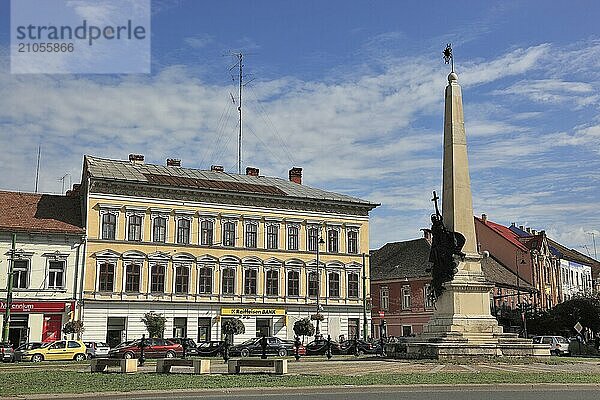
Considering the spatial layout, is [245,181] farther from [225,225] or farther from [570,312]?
[570,312]

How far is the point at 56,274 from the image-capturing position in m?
48.1

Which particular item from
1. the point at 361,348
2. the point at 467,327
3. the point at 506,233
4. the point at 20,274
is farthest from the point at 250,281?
the point at 506,233

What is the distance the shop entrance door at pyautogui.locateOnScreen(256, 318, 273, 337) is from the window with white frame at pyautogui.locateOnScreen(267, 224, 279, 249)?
5154mm

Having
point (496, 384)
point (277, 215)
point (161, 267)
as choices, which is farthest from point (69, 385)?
point (277, 215)

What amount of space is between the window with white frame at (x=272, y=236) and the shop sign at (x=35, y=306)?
14.7 metres

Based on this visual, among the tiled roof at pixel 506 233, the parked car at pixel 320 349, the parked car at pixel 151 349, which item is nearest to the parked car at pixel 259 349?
the parked car at pixel 320 349

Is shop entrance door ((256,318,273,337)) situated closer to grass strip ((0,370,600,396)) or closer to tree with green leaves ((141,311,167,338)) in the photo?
tree with green leaves ((141,311,167,338))

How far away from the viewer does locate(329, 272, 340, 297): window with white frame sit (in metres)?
56.6

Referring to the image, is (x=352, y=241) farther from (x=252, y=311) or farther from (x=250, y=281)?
(x=252, y=311)

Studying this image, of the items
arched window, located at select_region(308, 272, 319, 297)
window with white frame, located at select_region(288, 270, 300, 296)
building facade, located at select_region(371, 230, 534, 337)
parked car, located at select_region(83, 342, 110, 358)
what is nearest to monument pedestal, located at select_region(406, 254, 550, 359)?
parked car, located at select_region(83, 342, 110, 358)

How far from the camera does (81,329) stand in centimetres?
4694

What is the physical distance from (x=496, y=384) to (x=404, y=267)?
49.6 metres

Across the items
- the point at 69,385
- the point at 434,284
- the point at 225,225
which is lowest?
the point at 69,385

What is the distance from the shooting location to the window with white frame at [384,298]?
6806 centimetres
